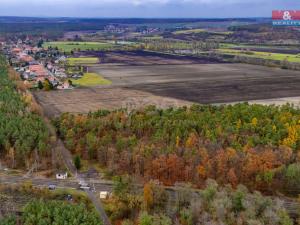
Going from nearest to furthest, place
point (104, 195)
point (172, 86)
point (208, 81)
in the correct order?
point (104, 195) < point (172, 86) < point (208, 81)

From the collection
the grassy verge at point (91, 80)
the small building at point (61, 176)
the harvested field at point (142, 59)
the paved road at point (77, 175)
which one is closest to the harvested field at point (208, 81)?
the grassy verge at point (91, 80)

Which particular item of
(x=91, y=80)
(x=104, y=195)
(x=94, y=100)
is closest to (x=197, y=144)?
(x=104, y=195)

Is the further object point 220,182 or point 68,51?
point 68,51

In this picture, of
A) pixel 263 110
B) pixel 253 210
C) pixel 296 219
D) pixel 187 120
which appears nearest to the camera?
pixel 253 210

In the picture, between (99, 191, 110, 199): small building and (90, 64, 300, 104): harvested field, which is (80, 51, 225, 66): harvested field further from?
(99, 191, 110, 199): small building

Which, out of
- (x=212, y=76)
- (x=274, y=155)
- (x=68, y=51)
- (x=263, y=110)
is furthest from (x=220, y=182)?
(x=68, y=51)

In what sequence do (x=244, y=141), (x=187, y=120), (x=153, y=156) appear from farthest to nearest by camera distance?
1. (x=187, y=120)
2. (x=244, y=141)
3. (x=153, y=156)

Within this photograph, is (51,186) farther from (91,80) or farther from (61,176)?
(91,80)

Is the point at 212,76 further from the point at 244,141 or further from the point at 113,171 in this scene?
the point at 113,171

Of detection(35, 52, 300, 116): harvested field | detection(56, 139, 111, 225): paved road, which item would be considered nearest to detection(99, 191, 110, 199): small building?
detection(56, 139, 111, 225): paved road
